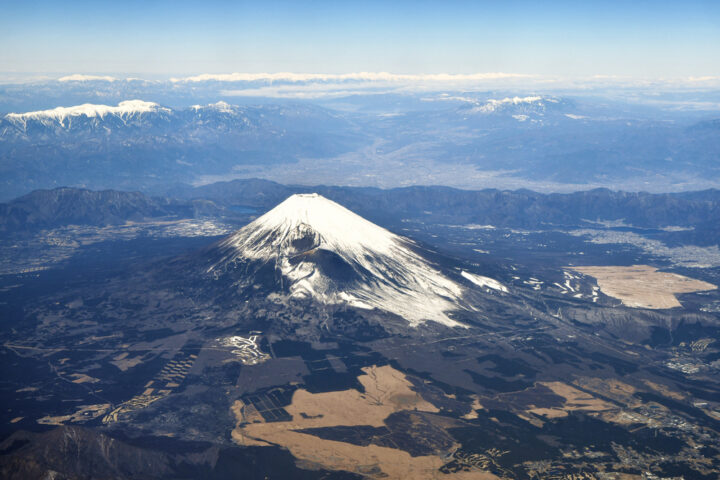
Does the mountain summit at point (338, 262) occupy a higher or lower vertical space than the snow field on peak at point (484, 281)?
higher

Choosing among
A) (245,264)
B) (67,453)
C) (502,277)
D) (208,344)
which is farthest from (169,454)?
(502,277)

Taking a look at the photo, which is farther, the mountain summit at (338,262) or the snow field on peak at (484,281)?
the snow field on peak at (484,281)

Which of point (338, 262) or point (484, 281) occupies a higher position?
point (338, 262)

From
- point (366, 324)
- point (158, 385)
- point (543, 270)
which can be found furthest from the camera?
point (543, 270)

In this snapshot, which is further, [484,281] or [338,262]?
[484,281]

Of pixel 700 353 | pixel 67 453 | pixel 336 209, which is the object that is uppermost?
pixel 336 209

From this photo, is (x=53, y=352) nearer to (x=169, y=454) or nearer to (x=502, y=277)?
(x=169, y=454)

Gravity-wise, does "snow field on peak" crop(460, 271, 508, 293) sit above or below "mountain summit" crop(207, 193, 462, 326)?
below

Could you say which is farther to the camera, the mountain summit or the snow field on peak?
the snow field on peak
